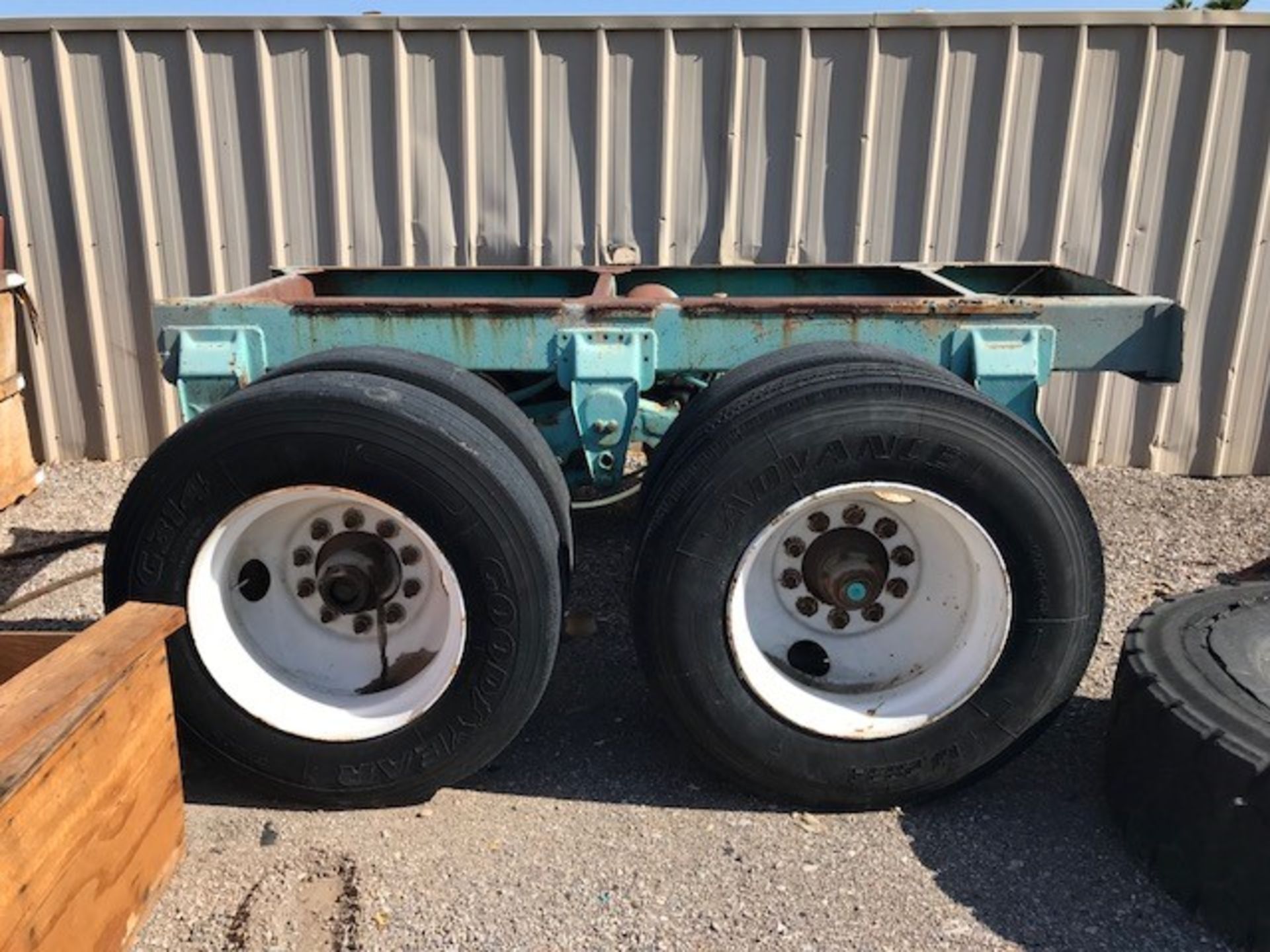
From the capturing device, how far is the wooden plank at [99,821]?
186cm

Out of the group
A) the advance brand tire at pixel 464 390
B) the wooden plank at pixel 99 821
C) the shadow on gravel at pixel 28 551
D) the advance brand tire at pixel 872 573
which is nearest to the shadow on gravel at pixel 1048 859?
the advance brand tire at pixel 872 573

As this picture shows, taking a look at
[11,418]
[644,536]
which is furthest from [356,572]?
[11,418]

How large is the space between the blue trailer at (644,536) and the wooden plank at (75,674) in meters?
0.34

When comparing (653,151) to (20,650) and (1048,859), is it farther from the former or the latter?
(1048,859)

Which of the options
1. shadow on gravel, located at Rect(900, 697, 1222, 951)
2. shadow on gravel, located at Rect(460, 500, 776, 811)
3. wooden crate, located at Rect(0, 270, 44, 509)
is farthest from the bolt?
wooden crate, located at Rect(0, 270, 44, 509)

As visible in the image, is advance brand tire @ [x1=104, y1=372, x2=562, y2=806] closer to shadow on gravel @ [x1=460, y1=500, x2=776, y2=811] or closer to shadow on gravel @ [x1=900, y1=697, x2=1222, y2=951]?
shadow on gravel @ [x1=460, y1=500, x2=776, y2=811]

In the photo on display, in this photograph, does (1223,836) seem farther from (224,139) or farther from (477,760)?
(224,139)

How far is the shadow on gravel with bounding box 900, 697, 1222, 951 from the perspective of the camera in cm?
241

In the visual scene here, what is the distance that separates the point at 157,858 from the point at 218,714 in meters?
0.42

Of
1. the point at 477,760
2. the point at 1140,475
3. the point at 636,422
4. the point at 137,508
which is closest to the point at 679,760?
the point at 477,760

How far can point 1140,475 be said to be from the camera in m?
6.05

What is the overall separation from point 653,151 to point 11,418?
12.2ft

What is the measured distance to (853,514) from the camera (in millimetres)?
2934

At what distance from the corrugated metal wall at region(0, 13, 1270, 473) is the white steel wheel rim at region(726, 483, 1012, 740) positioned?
324 cm
